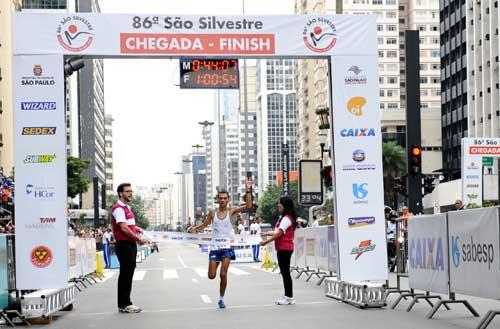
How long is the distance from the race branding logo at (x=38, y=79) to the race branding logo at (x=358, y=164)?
5235 mm

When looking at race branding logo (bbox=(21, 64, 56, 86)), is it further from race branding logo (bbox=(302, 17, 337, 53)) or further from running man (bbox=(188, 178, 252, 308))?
race branding logo (bbox=(302, 17, 337, 53))

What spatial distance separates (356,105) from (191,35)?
10.3ft

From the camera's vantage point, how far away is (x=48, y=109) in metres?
15.0

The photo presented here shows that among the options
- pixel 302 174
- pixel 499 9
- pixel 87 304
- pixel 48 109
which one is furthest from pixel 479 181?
pixel 499 9

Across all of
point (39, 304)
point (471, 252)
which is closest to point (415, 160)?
point (471, 252)

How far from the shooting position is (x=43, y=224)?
48.9ft

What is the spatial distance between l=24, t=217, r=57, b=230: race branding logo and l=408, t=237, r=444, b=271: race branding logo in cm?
587

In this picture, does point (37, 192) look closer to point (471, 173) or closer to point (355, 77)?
point (355, 77)

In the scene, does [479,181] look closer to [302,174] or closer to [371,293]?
[302,174]

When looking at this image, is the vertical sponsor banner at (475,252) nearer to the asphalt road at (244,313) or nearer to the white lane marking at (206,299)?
the asphalt road at (244,313)

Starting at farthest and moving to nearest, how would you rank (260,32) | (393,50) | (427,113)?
1. (393,50)
2. (427,113)
3. (260,32)

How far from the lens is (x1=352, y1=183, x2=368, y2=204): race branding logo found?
15.8 m

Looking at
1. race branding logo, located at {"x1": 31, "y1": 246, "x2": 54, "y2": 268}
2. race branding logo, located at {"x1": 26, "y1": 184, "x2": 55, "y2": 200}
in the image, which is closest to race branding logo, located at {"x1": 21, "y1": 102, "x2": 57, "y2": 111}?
race branding logo, located at {"x1": 26, "y1": 184, "x2": 55, "y2": 200}

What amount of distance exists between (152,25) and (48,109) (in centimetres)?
231
